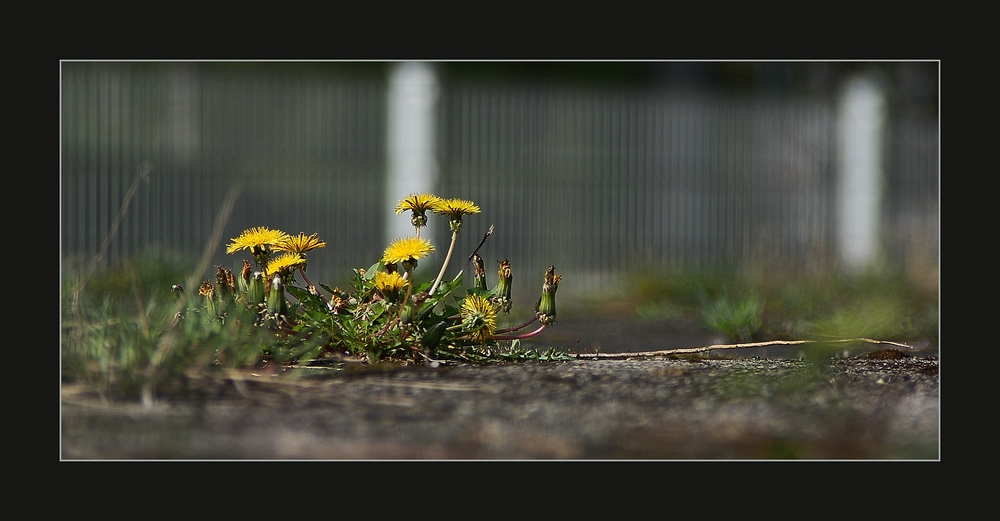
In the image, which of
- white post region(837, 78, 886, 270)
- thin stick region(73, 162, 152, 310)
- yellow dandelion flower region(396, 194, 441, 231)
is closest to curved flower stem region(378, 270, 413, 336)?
yellow dandelion flower region(396, 194, 441, 231)

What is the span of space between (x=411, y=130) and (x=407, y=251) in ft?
13.4

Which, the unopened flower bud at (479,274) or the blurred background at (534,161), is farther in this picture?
the blurred background at (534,161)

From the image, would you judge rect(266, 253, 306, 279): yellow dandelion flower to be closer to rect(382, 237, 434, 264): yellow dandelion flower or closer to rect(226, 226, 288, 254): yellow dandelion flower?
rect(226, 226, 288, 254): yellow dandelion flower

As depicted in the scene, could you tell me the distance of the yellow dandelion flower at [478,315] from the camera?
2.21 meters

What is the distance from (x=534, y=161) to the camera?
A: 6.36m

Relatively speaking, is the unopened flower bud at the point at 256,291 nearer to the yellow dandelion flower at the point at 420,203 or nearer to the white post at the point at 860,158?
the yellow dandelion flower at the point at 420,203

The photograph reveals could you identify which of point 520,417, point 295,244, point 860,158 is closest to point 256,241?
point 295,244

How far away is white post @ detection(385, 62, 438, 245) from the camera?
Answer: 6016 millimetres

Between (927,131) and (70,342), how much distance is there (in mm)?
7315

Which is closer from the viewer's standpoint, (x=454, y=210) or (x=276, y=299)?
(x=276, y=299)

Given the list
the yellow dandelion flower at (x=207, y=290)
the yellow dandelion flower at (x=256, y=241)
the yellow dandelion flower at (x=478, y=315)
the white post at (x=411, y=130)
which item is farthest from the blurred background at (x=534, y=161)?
the yellow dandelion flower at (x=478, y=315)

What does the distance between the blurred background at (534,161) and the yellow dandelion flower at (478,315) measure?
2.83 meters

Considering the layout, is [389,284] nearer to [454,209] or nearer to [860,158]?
[454,209]

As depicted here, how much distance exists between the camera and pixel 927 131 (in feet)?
24.4
